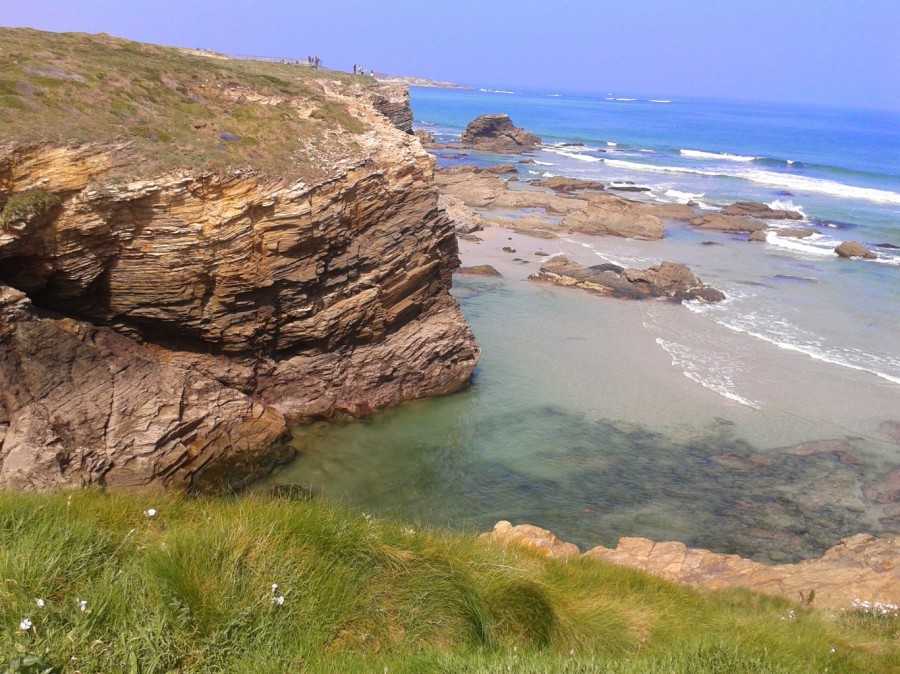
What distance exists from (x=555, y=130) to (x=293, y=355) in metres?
110

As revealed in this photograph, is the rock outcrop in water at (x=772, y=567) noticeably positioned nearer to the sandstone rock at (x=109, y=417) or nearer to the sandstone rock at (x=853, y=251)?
the sandstone rock at (x=109, y=417)

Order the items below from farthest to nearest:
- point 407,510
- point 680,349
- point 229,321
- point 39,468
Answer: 1. point 680,349
2. point 229,321
3. point 407,510
4. point 39,468

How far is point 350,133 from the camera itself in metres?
17.3

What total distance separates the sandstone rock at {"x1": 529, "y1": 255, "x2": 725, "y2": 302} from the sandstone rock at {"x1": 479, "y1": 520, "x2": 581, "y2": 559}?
55.3 feet

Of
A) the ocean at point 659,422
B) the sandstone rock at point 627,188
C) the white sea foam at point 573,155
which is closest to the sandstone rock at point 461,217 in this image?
the ocean at point 659,422

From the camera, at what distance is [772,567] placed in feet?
33.0

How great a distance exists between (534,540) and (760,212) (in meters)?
42.3

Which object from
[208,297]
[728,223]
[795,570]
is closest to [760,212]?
[728,223]

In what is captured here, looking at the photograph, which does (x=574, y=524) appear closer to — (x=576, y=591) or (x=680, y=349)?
(x=576, y=591)

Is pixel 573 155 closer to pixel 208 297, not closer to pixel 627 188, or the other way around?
pixel 627 188

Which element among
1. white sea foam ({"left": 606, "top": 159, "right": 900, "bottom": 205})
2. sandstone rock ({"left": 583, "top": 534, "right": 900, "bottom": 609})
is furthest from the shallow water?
white sea foam ({"left": 606, "top": 159, "right": 900, "bottom": 205})

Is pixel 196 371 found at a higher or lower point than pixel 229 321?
lower

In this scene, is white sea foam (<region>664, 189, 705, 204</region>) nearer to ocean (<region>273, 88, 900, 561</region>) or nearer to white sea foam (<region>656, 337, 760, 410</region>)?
ocean (<region>273, 88, 900, 561</region>)

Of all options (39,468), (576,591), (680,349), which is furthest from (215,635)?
(680,349)
